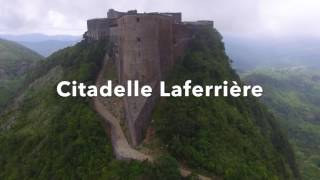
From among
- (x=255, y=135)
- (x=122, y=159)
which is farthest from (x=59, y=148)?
(x=255, y=135)

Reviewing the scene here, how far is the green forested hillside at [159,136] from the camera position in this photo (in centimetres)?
5316

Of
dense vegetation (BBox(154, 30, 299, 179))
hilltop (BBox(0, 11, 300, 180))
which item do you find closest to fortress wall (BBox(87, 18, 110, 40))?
hilltop (BBox(0, 11, 300, 180))

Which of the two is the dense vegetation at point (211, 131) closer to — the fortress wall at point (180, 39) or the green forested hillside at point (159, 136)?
the green forested hillside at point (159, 136)

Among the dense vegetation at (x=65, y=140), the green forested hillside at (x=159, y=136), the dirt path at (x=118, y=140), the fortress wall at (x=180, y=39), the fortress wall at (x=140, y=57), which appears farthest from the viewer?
the fortress wall at (x=180, y=39)

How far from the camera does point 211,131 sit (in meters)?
57.8

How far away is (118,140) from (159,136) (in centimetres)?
522

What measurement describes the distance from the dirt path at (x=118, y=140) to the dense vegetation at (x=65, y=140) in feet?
2.93

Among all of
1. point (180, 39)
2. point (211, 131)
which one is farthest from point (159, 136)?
point (180, 39)

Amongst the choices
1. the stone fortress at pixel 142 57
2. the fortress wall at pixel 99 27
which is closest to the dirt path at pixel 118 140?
the stone fortress at pixel 142 57

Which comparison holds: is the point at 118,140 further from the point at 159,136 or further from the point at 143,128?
the point at 159,136

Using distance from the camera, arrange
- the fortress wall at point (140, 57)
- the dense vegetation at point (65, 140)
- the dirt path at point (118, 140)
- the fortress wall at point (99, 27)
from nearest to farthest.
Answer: the dense vegetation at point (65, 140), the dirt path at point (118, 140), the fortress wall at point (140, 57), the fortress wall at point (99, 27)

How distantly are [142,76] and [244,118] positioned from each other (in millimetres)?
17186

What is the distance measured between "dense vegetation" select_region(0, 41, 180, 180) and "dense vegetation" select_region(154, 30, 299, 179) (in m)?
5.29

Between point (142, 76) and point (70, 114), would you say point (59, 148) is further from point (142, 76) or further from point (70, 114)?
point (142, 76)
